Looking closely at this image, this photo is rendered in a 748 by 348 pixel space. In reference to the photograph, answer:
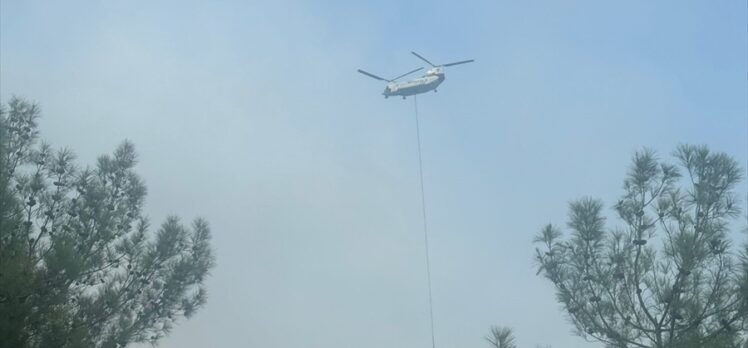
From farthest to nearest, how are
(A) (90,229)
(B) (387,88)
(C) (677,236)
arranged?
(B) (387,88)
(A) (90,229)
(C) (677,236)

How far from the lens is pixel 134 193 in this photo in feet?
39.4

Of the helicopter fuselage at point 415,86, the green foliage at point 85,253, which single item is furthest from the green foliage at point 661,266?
the helicopter fuselage at point 415,86

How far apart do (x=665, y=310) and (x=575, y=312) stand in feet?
3.10

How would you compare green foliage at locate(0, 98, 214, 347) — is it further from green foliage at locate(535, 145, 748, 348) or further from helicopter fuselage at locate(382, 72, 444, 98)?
helicopter fuselage at locate(382, 72, 444, 98)

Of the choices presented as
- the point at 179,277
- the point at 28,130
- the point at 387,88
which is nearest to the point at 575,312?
the point at 179,277

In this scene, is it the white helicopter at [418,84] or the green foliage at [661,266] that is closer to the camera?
the green foliage at [661,266]

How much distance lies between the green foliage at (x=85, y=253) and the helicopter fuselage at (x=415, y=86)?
10649 mm

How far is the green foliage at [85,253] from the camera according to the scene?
28.5 ft

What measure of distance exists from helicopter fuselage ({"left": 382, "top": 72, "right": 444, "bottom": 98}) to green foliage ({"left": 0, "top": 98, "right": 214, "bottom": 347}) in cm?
1065

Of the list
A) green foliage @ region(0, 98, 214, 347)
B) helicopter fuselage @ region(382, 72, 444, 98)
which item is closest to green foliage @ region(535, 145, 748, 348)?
green foliage @ region(0, 98, 214, 347)

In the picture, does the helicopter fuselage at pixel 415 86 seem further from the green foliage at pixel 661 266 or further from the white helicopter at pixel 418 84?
the green foliage at pixel 661 266

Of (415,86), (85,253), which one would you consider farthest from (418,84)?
(85,253)

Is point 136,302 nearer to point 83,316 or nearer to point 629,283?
point 83,316

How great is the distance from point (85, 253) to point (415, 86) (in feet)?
42.3
